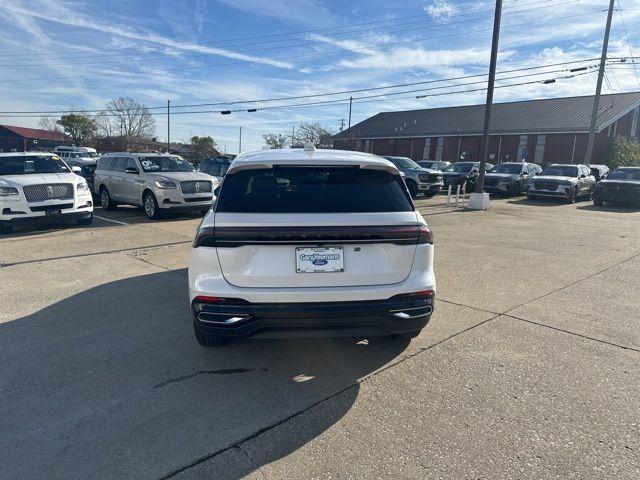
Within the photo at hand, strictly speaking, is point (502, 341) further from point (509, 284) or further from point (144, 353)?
point (144, 353)

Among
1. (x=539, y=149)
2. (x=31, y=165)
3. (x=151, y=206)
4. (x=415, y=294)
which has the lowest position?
(x=151, y=206)

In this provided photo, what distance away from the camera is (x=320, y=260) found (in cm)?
331

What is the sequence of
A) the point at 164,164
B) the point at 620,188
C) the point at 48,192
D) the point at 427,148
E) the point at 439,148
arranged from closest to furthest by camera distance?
the point at 48,192
the point at 164,164
the point at 620,188
the point at 439,148
the point at 427,148

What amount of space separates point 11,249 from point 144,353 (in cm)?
622

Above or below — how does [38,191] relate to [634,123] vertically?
below

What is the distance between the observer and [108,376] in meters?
3.68

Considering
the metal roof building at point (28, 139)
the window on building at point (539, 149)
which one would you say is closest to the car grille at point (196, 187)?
the window on building at point (539, 149)

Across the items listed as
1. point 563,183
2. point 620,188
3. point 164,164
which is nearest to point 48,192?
point 164,164

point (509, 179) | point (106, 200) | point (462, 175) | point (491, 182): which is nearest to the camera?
point (106, 200)

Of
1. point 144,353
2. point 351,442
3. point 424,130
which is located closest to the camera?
point 351,442

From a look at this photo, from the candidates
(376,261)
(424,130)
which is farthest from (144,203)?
(424,130)

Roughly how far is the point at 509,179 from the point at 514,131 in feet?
92.7

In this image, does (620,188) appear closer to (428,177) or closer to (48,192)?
(428,177)

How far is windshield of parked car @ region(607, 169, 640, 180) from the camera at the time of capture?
19531 millimetres
